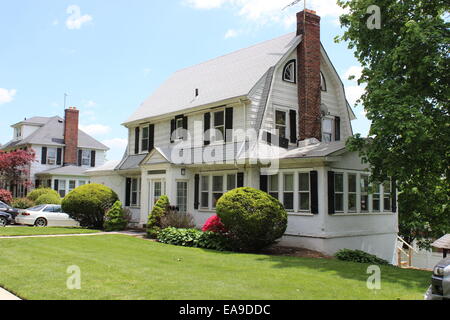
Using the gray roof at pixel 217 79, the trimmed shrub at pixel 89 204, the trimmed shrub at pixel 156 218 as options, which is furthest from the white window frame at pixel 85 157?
the trimmed shrub at pixel 156 218

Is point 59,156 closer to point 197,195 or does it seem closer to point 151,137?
point 151,137

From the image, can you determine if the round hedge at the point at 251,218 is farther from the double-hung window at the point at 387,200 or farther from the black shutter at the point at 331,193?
the double-hung window at the point at 387,200

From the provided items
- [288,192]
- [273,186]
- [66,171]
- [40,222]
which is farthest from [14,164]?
[288,192]

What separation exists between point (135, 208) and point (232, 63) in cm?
989

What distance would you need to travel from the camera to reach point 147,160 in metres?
21.6

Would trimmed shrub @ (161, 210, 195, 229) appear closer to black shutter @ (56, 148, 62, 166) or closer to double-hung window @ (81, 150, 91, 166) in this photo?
black shutter @ (56, 148, 62, 166)

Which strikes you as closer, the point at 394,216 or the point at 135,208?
the point at 394,216

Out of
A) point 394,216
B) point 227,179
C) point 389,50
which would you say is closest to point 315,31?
point 389,50

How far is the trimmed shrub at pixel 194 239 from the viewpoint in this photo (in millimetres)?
15375

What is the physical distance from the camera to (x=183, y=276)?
9.66 metres

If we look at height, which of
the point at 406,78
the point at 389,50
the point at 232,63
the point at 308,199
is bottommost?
the point at 308,199

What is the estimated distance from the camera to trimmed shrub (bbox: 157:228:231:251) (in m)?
15.4

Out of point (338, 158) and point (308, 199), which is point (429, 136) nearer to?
point (338, 158)

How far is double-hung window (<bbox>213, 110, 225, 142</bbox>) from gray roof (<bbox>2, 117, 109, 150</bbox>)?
2548cm
